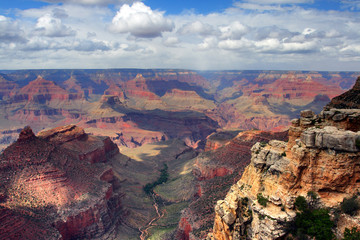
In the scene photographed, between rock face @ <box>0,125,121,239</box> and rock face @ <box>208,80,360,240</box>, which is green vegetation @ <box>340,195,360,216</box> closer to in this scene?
rock face @ <box>208,80,360,240</box>

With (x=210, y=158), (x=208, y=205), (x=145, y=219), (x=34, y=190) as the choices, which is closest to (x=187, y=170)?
→ (x=210, y=158)

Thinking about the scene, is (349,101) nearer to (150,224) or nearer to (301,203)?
(301,203)

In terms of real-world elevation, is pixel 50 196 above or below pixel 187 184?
above

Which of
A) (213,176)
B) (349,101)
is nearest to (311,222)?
(349,101)

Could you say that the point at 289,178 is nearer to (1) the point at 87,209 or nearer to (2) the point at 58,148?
(1) the point at 87,209

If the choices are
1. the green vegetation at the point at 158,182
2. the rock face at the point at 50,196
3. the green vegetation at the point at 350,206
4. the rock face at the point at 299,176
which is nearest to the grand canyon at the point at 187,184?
the rock face at the point at 299,176

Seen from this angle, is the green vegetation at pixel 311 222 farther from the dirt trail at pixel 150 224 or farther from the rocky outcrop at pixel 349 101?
the dirt trail at pixel 150 224
